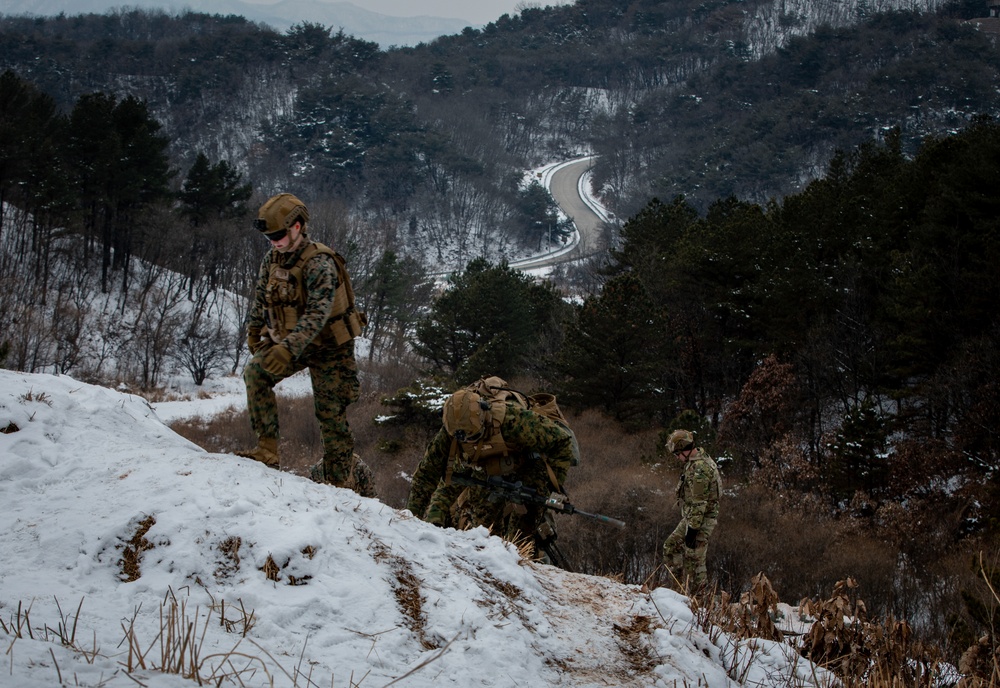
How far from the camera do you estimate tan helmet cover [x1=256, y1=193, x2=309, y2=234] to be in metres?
4.19

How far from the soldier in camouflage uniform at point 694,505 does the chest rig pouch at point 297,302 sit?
4.91m

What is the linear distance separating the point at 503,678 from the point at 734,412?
75.1ft

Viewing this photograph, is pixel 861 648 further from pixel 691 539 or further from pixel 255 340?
pixel 691 539

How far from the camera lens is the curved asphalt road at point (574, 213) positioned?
74875mm

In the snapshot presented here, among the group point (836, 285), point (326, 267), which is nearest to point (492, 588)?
point (326, 267)

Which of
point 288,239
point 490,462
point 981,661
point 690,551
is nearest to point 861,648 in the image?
point 981,661

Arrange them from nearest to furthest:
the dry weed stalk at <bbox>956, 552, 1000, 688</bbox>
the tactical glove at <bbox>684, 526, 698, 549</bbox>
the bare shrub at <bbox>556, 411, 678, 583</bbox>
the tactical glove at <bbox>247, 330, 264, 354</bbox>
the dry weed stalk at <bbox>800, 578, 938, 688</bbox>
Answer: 1. the dry weed stalk at <bbox>956, 552, 1000, 688</bbox>
2. the dry weed stalk at <bbox>800, 578, 938, 688</bbox>
3. the tactical glove at <bbox>247, 330, 264, 354</bbox>
4. the tactical glove at <bbox>684, 526, 698, 549</bbox>
5. the bare shrub at <bbox>556, 411, 678, 583</bbox>

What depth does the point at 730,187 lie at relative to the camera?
84125 mm

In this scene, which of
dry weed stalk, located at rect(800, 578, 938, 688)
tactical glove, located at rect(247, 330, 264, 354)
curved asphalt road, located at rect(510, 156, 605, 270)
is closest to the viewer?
dry weed stalk, located at rect(800, 578, 938, 688)

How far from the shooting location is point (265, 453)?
4.30m

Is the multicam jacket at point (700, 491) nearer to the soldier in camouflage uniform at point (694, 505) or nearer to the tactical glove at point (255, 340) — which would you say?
the soldier in camouflage uniform at point (694, 505)

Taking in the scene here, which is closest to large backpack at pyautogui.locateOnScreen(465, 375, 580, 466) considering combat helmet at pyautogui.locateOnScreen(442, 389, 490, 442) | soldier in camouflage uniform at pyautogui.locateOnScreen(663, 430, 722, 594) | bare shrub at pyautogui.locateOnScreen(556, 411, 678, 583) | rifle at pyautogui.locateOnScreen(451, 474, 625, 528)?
combat helmet at pyautogui.locateOnScreen(442, 389, 490, 442)

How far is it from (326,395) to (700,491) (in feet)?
16.7

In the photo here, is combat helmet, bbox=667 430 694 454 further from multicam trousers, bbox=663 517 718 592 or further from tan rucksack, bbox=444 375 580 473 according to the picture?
tan rucksack, bbox=444 375 580 473
